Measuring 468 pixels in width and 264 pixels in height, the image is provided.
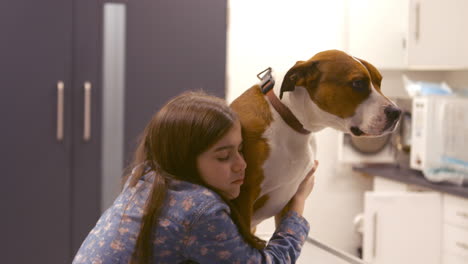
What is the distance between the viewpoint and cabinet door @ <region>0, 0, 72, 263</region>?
7.82 feet

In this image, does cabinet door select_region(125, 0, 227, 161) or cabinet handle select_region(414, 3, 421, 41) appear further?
cabinet handle select_region(414, 3, 421, 41)

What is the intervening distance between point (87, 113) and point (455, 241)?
5.70 ft

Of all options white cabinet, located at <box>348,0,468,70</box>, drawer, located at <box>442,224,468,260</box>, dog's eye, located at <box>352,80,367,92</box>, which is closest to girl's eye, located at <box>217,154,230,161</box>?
dog's eye, located at <box>352,80,367,92</box>

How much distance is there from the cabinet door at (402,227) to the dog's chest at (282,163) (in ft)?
4.95

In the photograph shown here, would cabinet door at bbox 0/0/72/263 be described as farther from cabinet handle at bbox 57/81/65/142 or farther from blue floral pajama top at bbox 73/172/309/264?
blue floral pajama top at bbox 73/172/309/264

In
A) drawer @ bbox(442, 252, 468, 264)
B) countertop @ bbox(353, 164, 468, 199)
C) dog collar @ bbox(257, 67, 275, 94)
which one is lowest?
drawer @ bbox(442, 252, 468, 264)

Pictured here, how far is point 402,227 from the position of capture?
2578 millimetres

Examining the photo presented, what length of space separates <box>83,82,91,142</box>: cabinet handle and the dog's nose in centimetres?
169

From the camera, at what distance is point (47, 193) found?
2449mm

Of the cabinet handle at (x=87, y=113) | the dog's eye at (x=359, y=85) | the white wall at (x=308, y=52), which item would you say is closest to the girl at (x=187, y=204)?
the dog's eye at (x=359, y=85)

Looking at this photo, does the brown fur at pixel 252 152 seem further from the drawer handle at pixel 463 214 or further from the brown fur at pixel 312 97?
the drawer handle at pixel 463 214

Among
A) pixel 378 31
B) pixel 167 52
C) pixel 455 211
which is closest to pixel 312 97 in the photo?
pixel 167 52

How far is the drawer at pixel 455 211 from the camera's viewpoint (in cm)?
240

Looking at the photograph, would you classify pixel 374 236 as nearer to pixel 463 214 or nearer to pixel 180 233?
pixel 463 214
